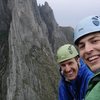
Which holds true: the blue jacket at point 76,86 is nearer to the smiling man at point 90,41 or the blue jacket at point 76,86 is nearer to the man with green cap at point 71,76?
the man with green cap at point 71,76

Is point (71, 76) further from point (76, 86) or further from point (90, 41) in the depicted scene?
point (90, 41)

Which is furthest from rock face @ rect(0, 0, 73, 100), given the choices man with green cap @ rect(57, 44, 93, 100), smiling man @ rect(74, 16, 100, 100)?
smiling man @ rect(74, 16, 100, 100)

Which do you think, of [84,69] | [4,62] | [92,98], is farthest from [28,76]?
[92,98]

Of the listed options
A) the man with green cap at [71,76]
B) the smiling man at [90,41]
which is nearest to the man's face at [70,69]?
the man with green cap at [71,76]

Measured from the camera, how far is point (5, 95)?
188 ft

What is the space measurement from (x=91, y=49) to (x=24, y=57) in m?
56.6

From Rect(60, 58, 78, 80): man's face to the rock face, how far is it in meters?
47.3

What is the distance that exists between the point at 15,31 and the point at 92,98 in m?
58.9

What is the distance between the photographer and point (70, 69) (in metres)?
8.36

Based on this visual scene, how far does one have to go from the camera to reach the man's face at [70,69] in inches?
328

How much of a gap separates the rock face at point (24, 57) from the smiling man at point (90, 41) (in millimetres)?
51319

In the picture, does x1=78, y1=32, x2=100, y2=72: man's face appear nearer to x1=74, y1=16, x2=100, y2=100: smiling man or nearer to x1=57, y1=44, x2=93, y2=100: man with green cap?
x1=74, y1=16, x2=100, y2=100: smiling man

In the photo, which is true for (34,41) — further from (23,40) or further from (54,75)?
(54,75)

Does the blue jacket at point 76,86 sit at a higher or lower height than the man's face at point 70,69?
lower
